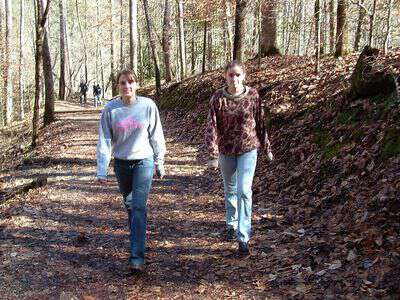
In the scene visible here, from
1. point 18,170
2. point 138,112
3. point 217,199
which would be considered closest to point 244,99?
Result: point 138,112

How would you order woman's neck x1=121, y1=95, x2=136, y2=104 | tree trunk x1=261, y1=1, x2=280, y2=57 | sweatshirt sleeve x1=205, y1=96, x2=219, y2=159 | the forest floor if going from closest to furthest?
the forest floor → woman's neck x1=121, y1=95, x2=136, y2=104 → sweatshirt sleeve x1=205, y1=96, x2=219, y2=159 → tree trunk x1=261, y1=1, x2=280, y2=57

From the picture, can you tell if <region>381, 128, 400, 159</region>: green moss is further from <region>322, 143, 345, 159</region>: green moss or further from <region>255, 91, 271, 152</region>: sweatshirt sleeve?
<region>255, 91, 271, 152</region>: sweatshirt sleeve

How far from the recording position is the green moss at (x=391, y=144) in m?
5.64

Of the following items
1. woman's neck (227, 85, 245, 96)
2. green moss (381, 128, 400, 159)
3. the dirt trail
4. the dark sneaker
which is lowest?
the dirt trail

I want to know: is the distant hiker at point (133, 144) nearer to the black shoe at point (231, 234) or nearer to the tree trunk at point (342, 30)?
the black shoe at point (231, 234)

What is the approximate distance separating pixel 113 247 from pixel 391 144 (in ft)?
12.4

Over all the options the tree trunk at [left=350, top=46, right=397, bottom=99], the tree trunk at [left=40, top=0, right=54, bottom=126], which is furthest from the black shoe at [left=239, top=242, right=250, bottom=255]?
the tree trunk at [left=40, top=0, right=54, bottom=126]

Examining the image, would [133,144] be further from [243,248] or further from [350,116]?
[350,116]

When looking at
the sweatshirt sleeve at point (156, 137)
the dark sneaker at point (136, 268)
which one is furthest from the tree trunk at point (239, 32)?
the dark sneaker at point (136, 268)

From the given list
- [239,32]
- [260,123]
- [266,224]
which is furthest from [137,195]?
[239,32]

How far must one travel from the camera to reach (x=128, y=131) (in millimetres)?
4648

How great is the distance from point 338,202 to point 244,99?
1.86 metres

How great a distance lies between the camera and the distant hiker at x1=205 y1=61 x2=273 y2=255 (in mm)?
4914

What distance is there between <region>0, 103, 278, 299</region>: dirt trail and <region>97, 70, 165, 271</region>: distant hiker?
0.44 meters
